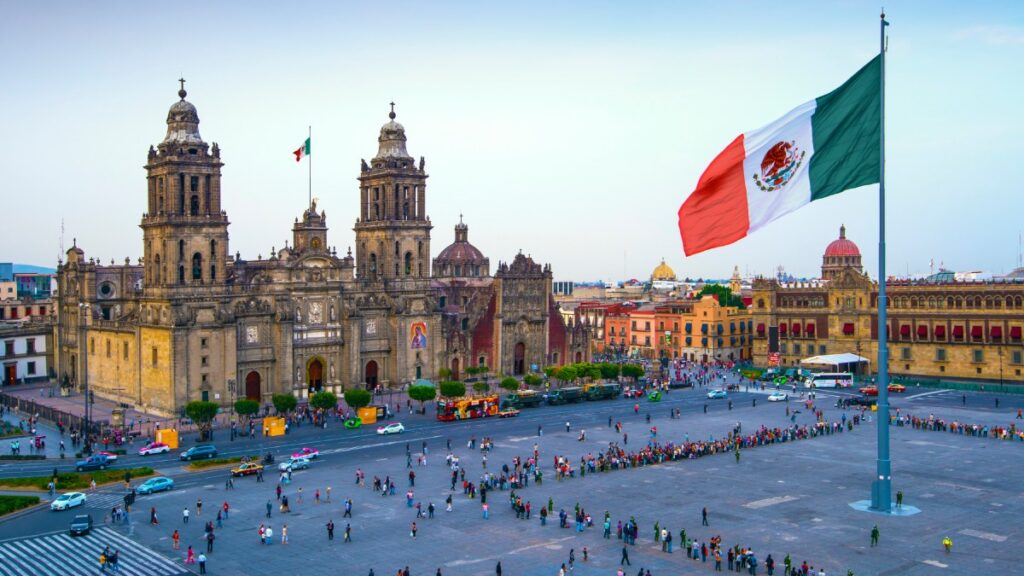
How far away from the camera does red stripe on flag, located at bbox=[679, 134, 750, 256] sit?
109 feet

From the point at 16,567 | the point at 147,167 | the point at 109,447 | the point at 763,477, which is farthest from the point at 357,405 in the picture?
the point at 16,567

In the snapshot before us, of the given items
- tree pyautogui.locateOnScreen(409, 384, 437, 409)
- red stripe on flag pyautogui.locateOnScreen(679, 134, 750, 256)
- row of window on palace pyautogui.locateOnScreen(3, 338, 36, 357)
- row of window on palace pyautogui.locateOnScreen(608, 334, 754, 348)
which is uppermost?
red stripe on flag pyautogui.locateOnScreen(679, 134, 750, 256)

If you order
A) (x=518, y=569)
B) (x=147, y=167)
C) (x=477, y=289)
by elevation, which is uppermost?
(x=147, y=167)

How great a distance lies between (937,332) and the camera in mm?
110938

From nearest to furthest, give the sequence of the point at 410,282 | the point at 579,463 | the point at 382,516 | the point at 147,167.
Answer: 1. the point at 382,516
2. the point at 579,463
3. the point at 147,167
4. the point at 410,282

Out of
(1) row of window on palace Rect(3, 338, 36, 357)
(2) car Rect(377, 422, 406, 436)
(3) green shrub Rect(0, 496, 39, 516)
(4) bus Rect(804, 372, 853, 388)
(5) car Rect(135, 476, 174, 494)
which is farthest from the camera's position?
(4) bus Rect(804, 372, 853, 388)

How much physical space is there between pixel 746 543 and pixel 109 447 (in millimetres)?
43397

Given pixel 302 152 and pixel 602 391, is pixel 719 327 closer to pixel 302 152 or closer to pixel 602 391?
pixel 602 391

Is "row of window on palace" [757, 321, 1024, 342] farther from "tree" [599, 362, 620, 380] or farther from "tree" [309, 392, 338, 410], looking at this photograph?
"tree" [309, 392, 338, 410]

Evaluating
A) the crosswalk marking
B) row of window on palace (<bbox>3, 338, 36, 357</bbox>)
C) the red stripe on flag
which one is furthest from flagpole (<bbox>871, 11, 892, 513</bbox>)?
row of window on palace (<bbox>3, 338, 36, 357</bbox>)

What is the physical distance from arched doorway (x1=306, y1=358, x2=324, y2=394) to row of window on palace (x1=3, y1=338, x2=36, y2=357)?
31880 mm

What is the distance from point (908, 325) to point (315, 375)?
206 ft

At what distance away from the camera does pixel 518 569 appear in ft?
138

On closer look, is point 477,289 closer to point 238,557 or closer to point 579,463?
point 579,463
